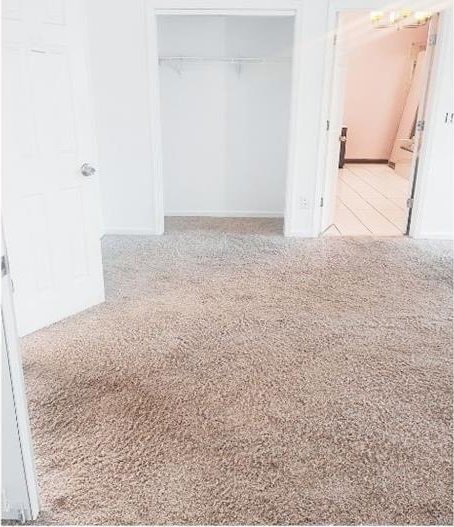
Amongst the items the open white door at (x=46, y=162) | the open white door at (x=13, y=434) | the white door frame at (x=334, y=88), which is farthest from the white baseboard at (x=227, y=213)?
the open white door at (x=13, y=434)

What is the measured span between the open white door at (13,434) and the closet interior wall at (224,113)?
3959 millimetres

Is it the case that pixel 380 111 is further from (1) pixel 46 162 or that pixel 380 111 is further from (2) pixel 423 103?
(1) pixel 46 162

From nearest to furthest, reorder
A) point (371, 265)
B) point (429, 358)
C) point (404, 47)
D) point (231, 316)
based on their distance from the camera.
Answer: point (429, 358) → point (231, 316) → point (371, 265) → point (404, 47)

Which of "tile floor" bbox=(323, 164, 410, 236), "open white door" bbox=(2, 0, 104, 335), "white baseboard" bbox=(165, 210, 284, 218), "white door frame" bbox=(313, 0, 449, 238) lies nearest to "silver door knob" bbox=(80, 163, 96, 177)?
"open white door" bbox=(2, 0, 104, 335)

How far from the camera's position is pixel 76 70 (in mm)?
2867

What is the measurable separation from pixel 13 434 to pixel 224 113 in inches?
163

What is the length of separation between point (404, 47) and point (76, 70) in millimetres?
6604

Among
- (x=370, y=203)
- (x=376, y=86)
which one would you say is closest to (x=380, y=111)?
(x=376, y=86)

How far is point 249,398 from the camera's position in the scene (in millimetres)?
2324

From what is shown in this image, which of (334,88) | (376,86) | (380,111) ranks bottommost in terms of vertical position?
(380,111)

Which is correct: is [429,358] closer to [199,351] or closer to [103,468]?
[199,351]

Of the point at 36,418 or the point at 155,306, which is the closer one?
the point at 36,418

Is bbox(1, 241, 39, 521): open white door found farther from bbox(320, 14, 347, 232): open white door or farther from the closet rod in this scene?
the closet rod

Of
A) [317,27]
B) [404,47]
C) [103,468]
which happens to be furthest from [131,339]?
[404,47]
